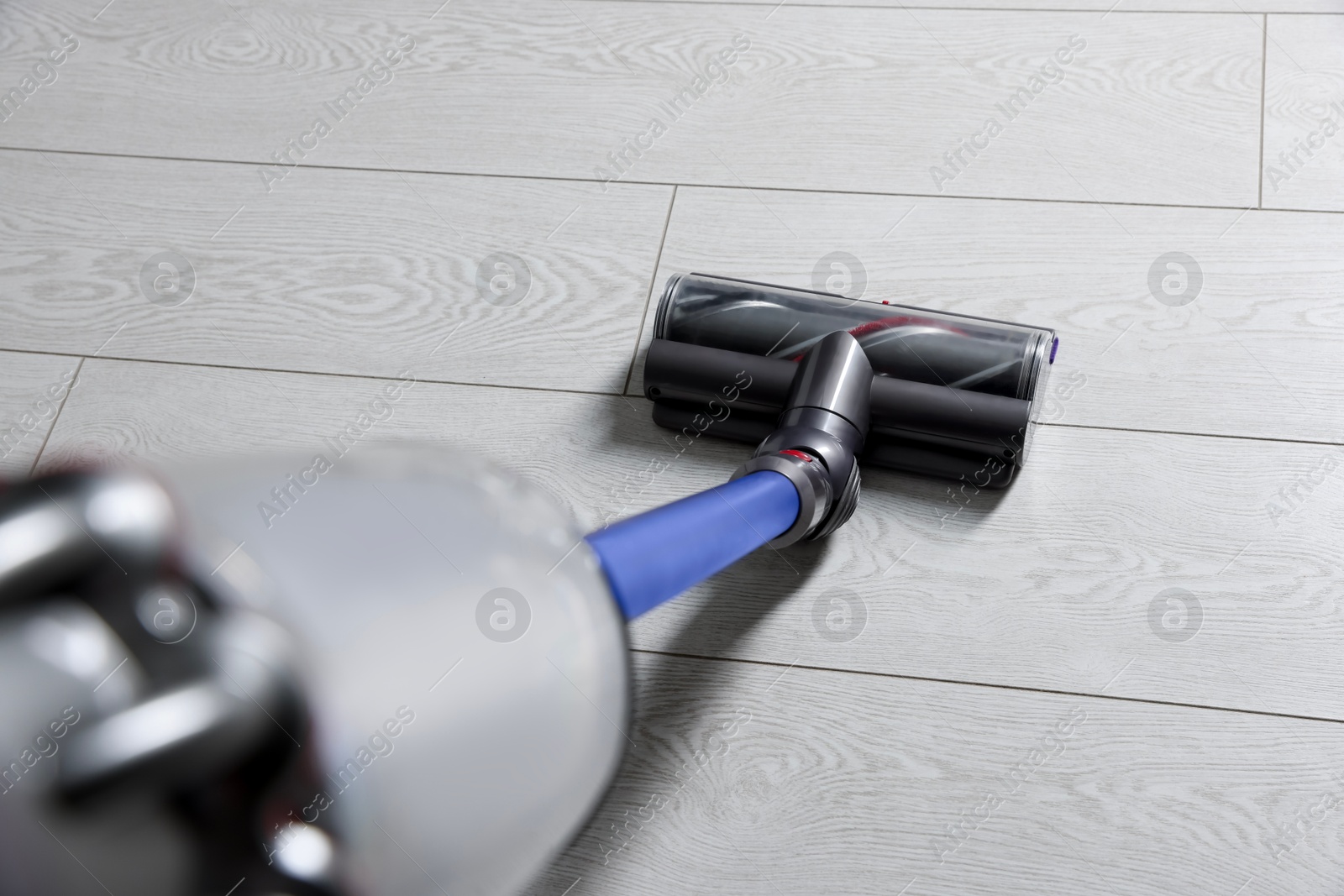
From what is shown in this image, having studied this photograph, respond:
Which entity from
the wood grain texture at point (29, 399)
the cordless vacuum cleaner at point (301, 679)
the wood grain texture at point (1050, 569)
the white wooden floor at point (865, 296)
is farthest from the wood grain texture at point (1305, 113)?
the wood grain texture at point (29, 399)

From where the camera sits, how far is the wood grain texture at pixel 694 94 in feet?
3.68

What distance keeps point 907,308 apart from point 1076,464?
0.21 m

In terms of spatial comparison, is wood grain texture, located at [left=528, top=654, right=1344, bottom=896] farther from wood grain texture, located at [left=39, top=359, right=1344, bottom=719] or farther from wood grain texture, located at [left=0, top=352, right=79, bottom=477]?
wood grain texture, located at [left=0, top=352, right=79, bottom=477]

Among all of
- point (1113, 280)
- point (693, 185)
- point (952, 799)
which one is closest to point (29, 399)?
point (693, 185)

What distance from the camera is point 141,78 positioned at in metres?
1.30

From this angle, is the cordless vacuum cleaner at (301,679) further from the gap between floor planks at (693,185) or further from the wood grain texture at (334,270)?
the gap between floor planks at (693,185)

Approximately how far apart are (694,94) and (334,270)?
1.53 feet

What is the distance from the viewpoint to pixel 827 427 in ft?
2.82

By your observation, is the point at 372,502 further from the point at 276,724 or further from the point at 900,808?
the point at 900,808

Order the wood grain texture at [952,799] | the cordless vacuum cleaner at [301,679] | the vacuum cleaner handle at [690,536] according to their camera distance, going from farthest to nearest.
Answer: the wood grain texture at [952,799]
the vacuum cleaner handle at [690,536]
the cordless vacuum cleaner at [301,679]

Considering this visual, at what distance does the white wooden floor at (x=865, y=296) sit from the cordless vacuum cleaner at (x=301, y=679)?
464 mm

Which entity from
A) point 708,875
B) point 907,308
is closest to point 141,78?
point 907,308

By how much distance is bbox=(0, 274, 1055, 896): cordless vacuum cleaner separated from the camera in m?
0.26

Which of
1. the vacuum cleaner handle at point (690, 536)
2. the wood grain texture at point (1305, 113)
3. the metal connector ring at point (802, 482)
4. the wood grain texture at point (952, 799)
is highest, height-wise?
the wood grain texture at point (1305, 113)
